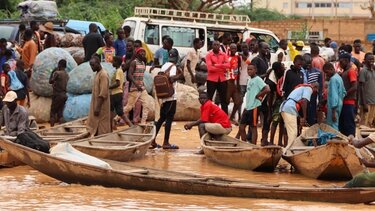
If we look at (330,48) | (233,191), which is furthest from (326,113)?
(330,48)

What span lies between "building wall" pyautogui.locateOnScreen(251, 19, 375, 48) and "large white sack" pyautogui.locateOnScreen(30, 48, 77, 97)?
67.0 feet

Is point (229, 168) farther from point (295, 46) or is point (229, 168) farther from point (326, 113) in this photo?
point (295, 46)

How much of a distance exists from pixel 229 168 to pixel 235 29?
30.7 ft

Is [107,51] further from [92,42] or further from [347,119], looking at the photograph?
[347,119]

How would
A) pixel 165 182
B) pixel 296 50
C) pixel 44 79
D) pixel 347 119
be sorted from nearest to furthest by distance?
1. pixel 165 182
2. pixel 347 119
3. pixel 44 79
4. pixel 296 50

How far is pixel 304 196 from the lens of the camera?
1135cm

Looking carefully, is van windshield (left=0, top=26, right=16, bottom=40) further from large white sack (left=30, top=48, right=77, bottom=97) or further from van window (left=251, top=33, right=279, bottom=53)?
van window (left=251, top=33, right=279, bottom=53)

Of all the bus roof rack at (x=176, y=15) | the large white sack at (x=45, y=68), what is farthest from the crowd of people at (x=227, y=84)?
the bus roof rack at (x=176, y=15)

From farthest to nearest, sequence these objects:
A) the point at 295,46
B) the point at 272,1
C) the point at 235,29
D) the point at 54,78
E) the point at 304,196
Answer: the point at 272,1
the point at 235,29
the point at 295,46
the point at 54,78
the point at 304,196

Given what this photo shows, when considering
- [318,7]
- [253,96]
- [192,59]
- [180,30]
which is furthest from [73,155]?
[318,7]

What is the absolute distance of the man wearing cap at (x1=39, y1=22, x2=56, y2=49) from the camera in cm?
2072

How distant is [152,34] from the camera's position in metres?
23.0

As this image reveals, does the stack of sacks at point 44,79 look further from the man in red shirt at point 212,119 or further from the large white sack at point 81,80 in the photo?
the man in red shirt at point 212,119

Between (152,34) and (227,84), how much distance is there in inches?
190
